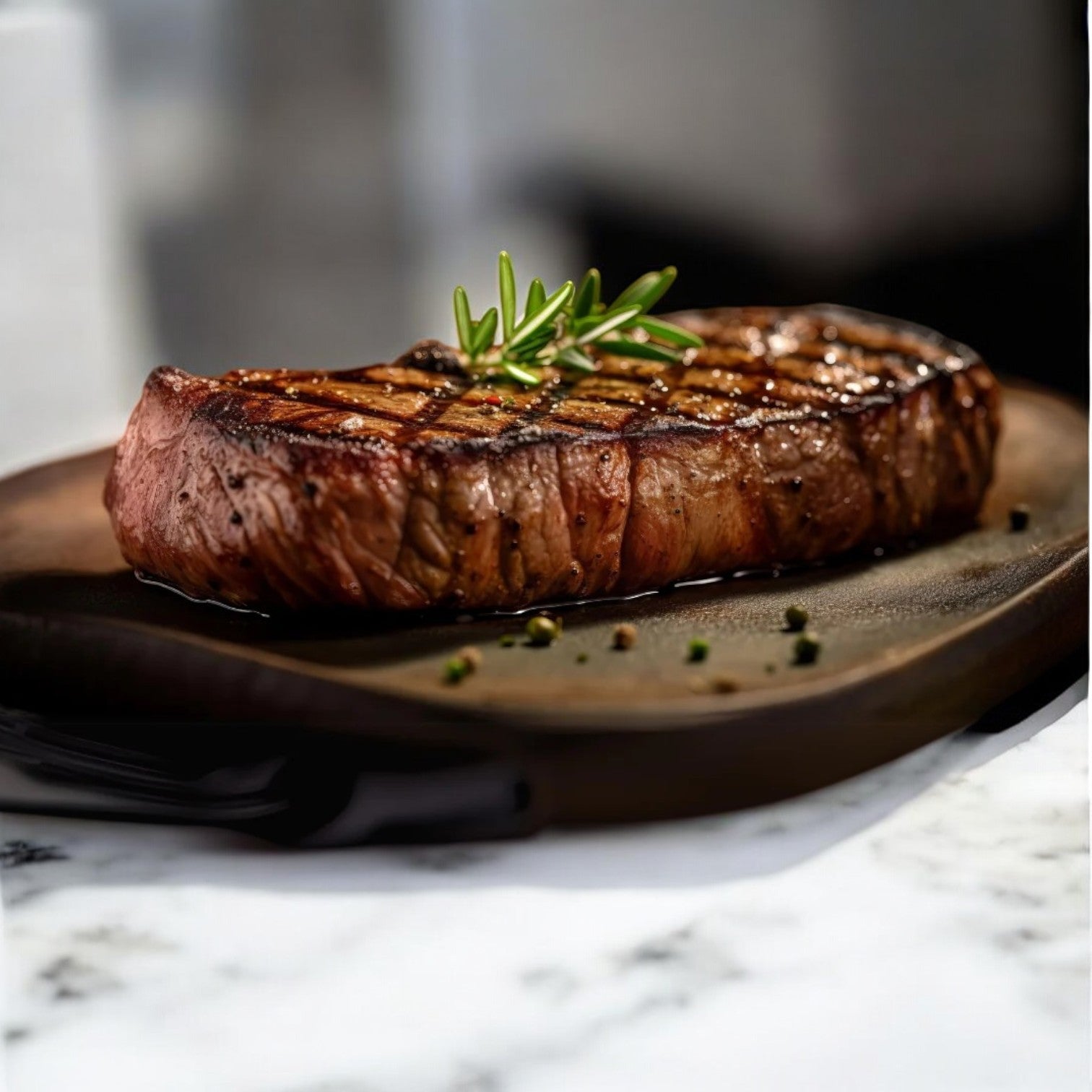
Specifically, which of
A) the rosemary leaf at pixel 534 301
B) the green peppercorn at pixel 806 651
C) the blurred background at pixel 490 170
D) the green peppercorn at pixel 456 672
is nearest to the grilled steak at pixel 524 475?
the rosemary leaf at pixel 534 301

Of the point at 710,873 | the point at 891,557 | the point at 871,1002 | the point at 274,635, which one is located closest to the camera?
the point at 871,1002

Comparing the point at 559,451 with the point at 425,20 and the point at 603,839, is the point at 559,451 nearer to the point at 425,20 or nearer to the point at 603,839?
the point at 603,839

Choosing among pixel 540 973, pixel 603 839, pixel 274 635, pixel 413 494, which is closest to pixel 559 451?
pixel 413 494

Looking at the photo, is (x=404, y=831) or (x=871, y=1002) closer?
(x=871, y=1002)

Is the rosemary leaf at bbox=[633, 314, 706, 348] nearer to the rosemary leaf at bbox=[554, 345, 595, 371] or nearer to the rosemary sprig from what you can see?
the rosemary sprig

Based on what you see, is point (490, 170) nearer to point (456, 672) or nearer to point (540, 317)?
point (540, 317)

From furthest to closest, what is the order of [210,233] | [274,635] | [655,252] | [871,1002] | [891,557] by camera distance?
[210,233] → [655,252] → [891,557] → [274,635] → [871,1002]

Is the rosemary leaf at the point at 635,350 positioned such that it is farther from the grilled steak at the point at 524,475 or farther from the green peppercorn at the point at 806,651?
the green peppercorn at the point at 806,651
